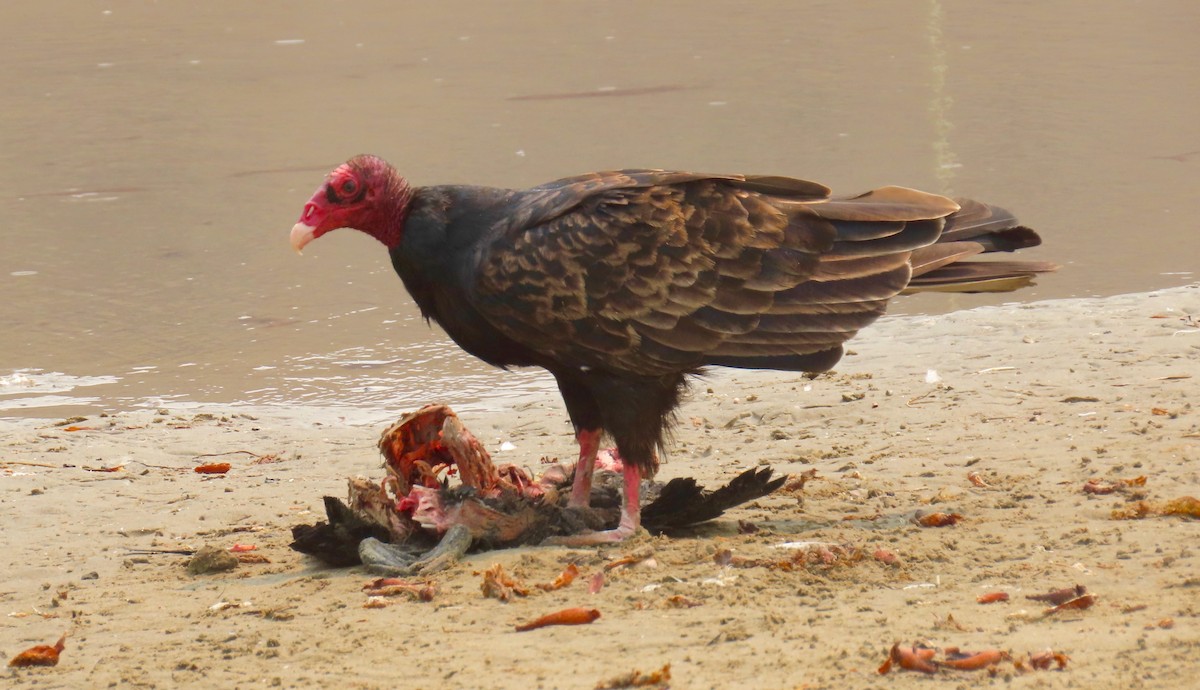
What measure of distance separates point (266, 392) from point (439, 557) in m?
2.22

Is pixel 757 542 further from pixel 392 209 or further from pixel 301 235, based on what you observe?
pixel 301 235

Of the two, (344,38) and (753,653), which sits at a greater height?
(344,38)

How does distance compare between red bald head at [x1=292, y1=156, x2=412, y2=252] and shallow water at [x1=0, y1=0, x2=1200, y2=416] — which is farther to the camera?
shallow water at [x1=0, y1=0, x2=1200, y2=416]

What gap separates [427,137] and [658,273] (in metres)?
5.18

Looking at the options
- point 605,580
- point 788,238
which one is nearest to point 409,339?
point 788,238

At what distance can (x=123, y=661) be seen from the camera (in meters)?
3.32

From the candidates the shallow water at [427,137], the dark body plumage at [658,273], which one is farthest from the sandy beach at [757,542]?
the shallow water at [427,137]

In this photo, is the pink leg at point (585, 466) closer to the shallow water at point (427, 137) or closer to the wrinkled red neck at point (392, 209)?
the wrinkled red neck at point (392, 209)

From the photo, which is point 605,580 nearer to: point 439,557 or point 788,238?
point 439,557

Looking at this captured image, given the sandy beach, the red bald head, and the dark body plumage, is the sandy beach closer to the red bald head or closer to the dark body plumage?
the dark body plumage

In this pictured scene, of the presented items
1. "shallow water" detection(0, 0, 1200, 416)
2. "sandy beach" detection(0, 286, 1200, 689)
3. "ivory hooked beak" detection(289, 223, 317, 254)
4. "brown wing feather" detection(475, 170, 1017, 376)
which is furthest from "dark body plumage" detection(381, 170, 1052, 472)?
"shallow water" detection(0, 0, 1200, 416)

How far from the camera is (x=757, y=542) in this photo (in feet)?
13.1

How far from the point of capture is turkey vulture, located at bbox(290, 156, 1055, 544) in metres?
4.12

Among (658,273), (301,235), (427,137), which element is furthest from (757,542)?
(427,137)
